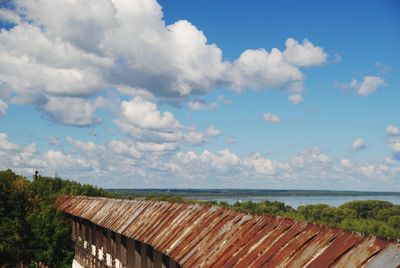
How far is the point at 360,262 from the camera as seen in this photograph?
6.74 meters

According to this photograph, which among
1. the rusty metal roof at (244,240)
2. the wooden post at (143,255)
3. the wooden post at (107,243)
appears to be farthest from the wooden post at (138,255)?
the wooden post at (107,243)

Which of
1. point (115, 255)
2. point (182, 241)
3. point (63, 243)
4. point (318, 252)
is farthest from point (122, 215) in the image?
point (318, 252)

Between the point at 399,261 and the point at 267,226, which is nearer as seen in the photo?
the point at 399,261

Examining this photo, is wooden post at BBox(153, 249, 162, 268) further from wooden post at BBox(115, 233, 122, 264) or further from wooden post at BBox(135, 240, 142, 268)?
wooden post at BBox(115, 233, 122, 264)

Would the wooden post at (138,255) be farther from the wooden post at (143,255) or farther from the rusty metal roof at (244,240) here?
the rusty metal roof at (244,240)

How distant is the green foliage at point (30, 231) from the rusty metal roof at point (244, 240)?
35.2ft

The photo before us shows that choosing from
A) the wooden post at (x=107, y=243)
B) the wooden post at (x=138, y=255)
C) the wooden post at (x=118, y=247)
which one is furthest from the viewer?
the wooden post at (x=107, y=243)

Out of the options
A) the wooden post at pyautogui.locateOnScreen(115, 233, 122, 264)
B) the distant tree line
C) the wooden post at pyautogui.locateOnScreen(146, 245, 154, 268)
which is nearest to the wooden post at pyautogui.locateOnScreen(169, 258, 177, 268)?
the wooden post at pyautogui.locateOnScreen(146, 245, 154, 268)

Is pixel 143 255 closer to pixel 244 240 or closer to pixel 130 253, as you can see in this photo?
pixel 130 253

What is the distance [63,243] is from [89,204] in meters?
3.21

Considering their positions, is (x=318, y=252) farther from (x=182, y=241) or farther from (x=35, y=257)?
(x=35, y=257)

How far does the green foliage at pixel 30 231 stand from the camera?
1051 inches

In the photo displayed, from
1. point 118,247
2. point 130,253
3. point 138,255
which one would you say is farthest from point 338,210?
point 138,255

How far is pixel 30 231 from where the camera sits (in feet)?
92.1
